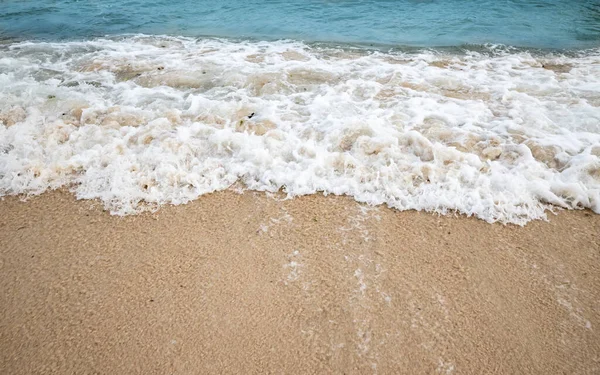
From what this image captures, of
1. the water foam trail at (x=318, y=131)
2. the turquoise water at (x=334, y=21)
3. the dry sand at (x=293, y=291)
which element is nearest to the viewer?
the dry sand at (x=293, y=291)

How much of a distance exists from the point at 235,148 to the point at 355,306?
A: 7.13ft

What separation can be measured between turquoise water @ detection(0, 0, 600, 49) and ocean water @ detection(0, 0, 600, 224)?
0.10 m

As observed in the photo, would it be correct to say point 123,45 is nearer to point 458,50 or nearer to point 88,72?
point 88,72

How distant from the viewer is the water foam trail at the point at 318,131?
3.38 m

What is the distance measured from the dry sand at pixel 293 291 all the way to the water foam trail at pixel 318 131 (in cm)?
28

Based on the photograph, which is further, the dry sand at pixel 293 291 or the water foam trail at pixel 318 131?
the water foam trail at pixel 318 131

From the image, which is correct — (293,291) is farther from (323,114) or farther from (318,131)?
(323,114)

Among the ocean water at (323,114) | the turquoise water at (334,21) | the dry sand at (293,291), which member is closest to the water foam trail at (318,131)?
the ocean water at (323,114)

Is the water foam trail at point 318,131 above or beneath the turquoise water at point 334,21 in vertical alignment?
beneath

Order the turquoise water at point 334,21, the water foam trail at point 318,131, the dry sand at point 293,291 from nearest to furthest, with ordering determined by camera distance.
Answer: the dry sand at point 293,291, the water foam trail at point 318,131, the turquoise water at point 334,21

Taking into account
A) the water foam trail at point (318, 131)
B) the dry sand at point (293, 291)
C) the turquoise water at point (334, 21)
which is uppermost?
the turquoise water at point (334, 21)

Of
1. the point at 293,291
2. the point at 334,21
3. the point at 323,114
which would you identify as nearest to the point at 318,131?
the point at 323,114

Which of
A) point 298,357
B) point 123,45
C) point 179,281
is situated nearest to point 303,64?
point 123,45

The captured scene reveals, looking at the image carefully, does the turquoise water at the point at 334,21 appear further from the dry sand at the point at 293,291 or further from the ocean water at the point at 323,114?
the dry sand at the point at 293,291
